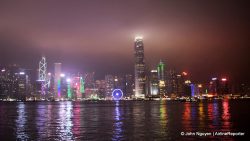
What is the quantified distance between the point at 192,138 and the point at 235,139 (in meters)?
4.75

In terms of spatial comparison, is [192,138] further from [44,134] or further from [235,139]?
[44,134]

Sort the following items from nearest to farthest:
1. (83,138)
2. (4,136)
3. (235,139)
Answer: (235,139)
(83,138)
(4,136)

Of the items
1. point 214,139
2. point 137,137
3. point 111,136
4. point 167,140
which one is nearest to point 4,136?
point 111,136

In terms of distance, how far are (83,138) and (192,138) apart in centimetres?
1303

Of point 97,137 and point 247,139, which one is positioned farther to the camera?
point 97,137

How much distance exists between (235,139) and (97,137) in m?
16.4

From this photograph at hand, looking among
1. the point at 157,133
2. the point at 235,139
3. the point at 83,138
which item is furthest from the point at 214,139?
the point at 83,138

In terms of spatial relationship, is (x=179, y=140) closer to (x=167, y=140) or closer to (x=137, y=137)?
(x=167, y=140)

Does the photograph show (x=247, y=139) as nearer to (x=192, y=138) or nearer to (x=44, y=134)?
(x=192, y=138)

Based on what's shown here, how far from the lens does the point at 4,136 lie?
46812mm

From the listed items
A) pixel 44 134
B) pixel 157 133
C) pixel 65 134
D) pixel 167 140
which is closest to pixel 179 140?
pixel 167 140

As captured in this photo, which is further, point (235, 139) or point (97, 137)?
point (97, 137)

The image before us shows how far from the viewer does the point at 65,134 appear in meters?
47.3

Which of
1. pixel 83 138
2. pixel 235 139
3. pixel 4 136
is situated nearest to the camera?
pixel 235 139
